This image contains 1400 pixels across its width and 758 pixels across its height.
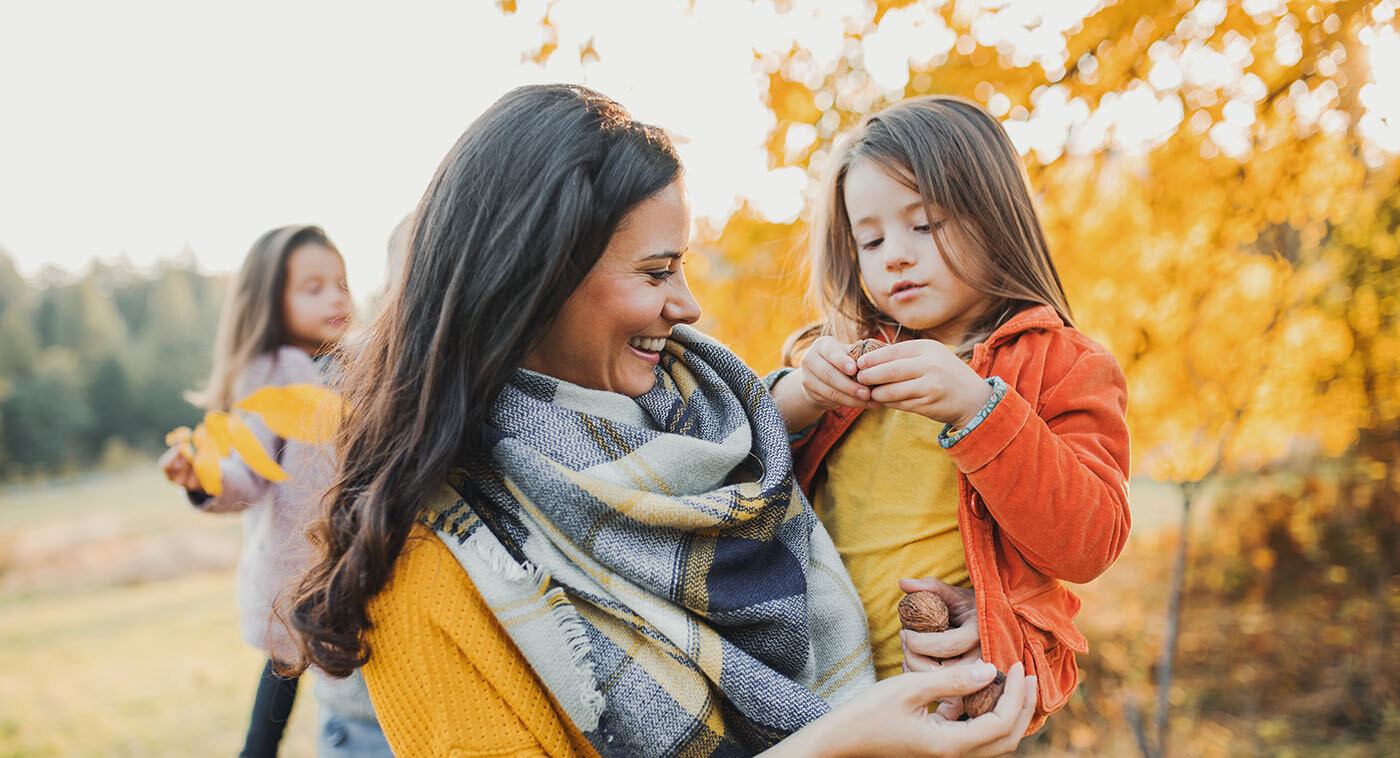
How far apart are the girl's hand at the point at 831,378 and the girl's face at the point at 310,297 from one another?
6.30 feet

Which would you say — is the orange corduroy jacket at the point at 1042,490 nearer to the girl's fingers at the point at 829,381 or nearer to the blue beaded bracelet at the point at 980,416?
the blue beaded bracelet at the point at 980,416

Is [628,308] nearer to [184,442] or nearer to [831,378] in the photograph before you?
[831,378]

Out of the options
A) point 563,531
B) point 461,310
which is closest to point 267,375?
point 461,310

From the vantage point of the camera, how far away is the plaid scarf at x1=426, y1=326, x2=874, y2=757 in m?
1.20

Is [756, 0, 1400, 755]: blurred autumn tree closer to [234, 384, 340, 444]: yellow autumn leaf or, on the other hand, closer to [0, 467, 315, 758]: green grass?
[234, 384, 340, 444]: yellow autumn leaf

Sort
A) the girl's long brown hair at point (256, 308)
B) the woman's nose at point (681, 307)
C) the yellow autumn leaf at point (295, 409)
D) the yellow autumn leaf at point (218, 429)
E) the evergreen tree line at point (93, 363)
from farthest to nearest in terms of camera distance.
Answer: the evergreen tree line at point (93, 363), the girl's long brown hair at point (256, 308), the yellow autumn leaf at point (218, 429), the yellow autumn leaf at point (295, 409), the woman's nose at point (681, 307)

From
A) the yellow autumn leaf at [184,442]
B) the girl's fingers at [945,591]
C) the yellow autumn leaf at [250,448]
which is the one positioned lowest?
the yellow autumn leaf at [184,442]

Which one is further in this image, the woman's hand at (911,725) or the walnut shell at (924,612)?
the walnut shell at (924,612)

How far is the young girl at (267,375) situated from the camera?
7.80ft

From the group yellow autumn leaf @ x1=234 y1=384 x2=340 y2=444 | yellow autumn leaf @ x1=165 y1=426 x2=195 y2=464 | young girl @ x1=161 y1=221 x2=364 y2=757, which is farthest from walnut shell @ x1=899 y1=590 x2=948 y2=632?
yellow autumn leaf @ x1=165 y1=426 x2=195 y2=464

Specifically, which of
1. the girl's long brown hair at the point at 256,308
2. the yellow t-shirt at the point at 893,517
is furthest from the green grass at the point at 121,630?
the yellow t-shirt at the point at 893,517

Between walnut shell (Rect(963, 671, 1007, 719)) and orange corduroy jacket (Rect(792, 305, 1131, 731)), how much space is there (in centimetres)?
4

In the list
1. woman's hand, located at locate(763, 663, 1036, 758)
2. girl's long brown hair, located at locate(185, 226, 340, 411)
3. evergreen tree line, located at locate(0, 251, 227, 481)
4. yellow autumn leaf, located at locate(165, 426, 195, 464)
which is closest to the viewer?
woman's hand, located at locate(763, 663, 1036, 758)

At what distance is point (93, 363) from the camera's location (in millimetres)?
15617
